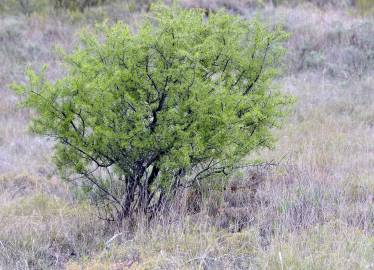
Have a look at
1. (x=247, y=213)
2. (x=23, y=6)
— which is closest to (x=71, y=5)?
(x=23, y=6)

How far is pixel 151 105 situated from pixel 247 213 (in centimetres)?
136

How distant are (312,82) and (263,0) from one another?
6.47 metres

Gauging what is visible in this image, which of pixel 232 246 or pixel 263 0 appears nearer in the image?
pixel 232 246

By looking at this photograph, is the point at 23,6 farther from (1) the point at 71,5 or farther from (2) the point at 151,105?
(2) the point at 151,105

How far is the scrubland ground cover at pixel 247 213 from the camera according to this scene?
4.08 meters

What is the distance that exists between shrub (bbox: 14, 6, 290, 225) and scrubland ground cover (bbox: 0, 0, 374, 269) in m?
0.50

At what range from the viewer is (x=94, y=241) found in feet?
15.5

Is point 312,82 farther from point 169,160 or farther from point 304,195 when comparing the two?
→ point 169,160

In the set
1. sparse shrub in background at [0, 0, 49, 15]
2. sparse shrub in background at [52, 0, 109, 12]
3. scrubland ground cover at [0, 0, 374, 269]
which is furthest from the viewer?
sparse shrub in background at [52, 0, 109, 12]

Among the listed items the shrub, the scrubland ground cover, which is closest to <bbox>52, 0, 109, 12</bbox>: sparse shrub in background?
the scrubland ground cover

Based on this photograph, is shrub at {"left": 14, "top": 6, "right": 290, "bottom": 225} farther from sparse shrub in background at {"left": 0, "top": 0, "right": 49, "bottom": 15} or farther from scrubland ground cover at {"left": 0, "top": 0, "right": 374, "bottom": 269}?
sparse shrub in background at {"left": 0, "top": 0, "right": 49, "bottom": 15}

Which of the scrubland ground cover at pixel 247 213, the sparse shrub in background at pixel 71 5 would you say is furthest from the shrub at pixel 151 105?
the sparse shrub in background at pixel 71 5

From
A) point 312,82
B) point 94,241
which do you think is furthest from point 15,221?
point 312,82

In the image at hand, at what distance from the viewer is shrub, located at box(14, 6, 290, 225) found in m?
4.68
